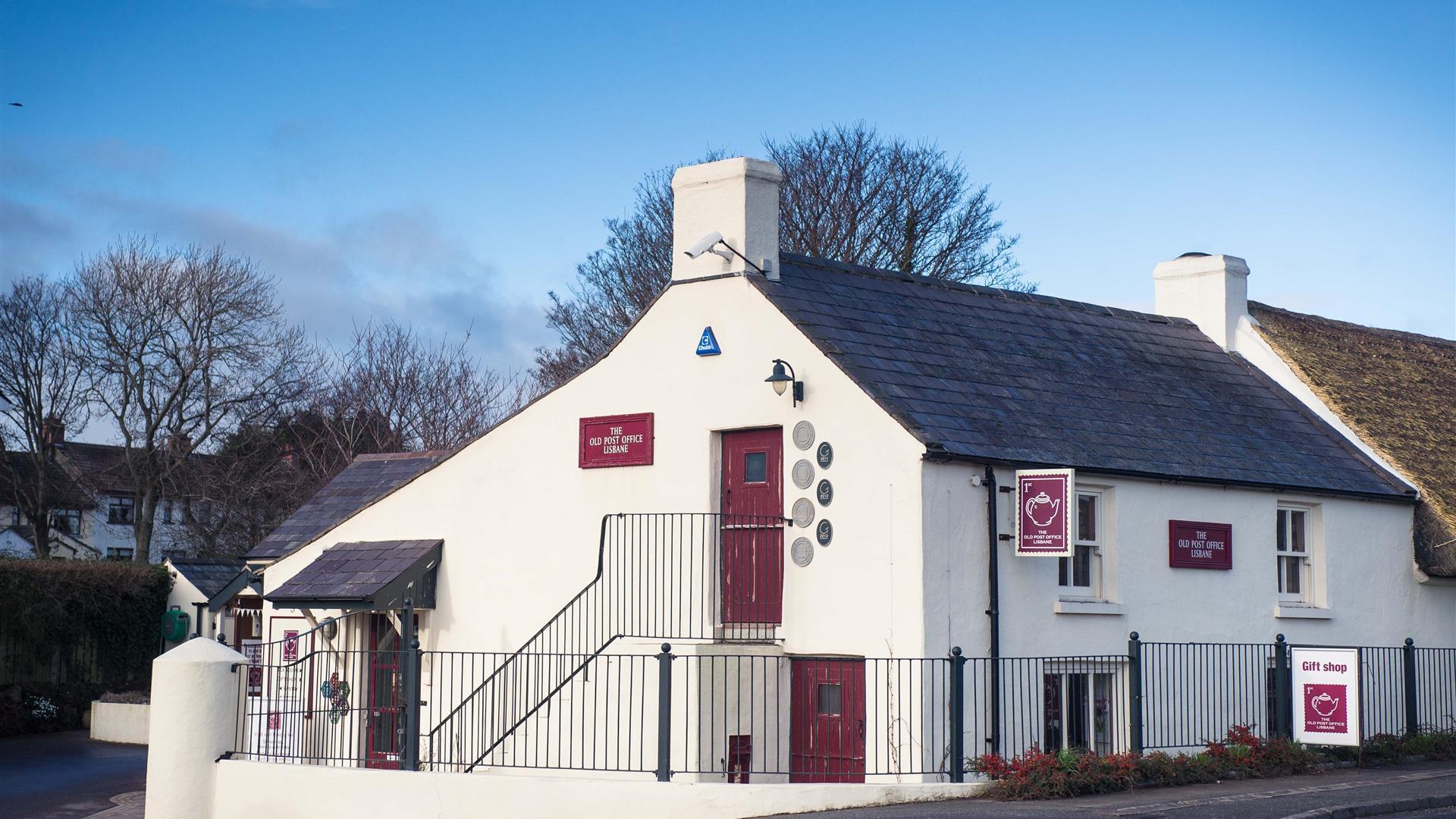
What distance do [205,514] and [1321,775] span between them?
34687 millimetres

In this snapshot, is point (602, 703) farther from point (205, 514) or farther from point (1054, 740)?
point (205, 514)

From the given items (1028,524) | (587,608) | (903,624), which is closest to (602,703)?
(587,608)

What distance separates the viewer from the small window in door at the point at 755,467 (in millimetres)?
16844

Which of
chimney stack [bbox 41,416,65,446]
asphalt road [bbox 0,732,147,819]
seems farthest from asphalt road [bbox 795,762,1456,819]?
chimney stack [bbox 41,416,65,446]

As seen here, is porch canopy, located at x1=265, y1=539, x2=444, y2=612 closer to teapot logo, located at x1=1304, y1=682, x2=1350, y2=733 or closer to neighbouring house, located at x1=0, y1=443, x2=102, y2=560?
teapot logo, located at x1=1304, y1=682, x2=1350, y2=733

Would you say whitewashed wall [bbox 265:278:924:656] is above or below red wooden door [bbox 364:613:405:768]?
above

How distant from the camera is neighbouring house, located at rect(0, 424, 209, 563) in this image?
143 ft

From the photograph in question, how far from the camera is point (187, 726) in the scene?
1534 centimetres

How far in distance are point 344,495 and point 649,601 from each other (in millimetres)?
12941

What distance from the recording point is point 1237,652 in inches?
693

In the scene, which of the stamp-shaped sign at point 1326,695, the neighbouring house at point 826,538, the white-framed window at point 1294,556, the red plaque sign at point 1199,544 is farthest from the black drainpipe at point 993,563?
the white-framed window at point 1294,556

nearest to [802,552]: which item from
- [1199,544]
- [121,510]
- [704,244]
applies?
[704,244]

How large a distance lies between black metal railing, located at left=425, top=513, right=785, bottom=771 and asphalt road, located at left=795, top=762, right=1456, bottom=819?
3572 mm

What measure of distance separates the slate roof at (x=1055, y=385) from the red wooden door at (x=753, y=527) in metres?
1.50
